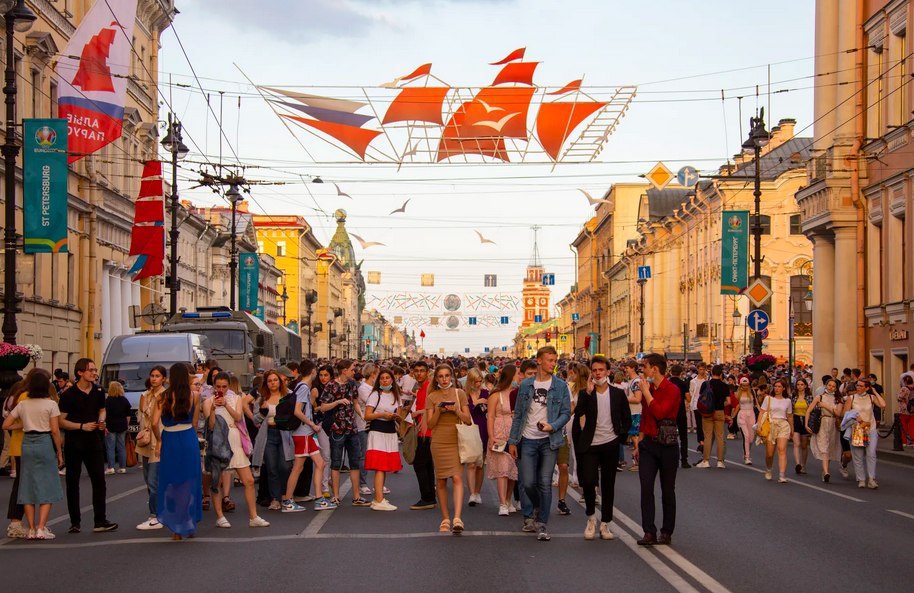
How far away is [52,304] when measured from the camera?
38531mm

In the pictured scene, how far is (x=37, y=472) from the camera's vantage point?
39.9 ft

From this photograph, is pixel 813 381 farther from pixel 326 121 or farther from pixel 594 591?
pixel 594 591

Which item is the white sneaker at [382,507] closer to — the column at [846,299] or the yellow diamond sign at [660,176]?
the yellow diamond sign at [660,176]

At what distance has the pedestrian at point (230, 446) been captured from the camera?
13.0m

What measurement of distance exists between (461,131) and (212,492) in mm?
12700

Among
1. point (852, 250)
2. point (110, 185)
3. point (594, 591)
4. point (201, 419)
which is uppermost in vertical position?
point (110, 185)

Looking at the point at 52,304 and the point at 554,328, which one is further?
the point at 554,328

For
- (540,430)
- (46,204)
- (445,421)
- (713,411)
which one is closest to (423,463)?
(445,421)

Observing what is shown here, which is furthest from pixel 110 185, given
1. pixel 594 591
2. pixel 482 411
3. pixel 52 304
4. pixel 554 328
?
pixel 554 328

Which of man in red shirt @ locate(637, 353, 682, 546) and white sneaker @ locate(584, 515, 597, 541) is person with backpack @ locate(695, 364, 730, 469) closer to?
white sneaker @ locate(584, 515, 597, 541)

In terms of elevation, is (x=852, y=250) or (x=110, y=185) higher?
(x=110, y=185)

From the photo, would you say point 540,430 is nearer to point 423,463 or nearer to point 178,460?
point 178,460

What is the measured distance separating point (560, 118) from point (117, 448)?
408 inches

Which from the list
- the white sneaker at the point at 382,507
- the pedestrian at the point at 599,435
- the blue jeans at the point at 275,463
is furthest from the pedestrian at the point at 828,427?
the blue jeans at the point at 275,463
